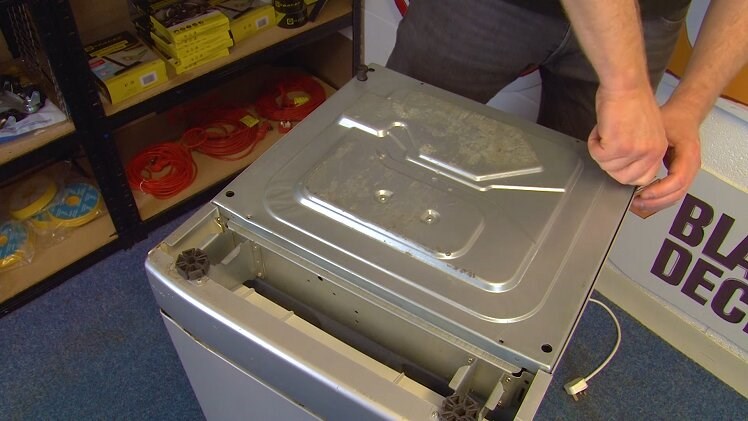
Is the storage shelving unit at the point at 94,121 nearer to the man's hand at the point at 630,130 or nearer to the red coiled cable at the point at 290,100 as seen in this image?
the red coiled cable at the point at 290,100

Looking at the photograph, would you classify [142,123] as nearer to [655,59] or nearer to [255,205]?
[255,205]

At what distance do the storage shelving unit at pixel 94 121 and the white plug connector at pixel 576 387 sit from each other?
92 cm

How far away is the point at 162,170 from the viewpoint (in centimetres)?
152

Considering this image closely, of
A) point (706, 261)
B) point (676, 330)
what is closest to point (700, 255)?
point (706, 261)

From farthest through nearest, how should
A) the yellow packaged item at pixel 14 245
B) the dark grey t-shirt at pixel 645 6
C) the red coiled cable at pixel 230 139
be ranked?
1. the red coiled cable at pixel 230 139
2. the yellow packaged item at pixel 14 245
3. the dark grey t-shirt at pixel 645 6

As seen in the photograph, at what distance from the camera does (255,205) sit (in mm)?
650

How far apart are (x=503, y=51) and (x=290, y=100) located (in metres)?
0.94

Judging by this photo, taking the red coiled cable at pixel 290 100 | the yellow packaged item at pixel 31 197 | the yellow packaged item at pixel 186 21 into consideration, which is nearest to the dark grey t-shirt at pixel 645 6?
the yellow packaged item at pixel 186 21

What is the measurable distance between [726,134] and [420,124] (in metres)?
0.59

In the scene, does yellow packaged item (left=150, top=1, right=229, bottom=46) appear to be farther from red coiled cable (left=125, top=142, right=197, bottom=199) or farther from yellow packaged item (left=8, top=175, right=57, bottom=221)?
yellow packaged item (left=8, top=175, right=57, bottom=221)

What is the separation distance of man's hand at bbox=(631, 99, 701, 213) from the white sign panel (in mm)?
405

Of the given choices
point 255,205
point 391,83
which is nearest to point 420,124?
point 391,83

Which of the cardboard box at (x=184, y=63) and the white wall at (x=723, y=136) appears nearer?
the white wall at (x=723, y=136)

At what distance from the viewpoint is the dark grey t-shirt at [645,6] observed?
79cm
